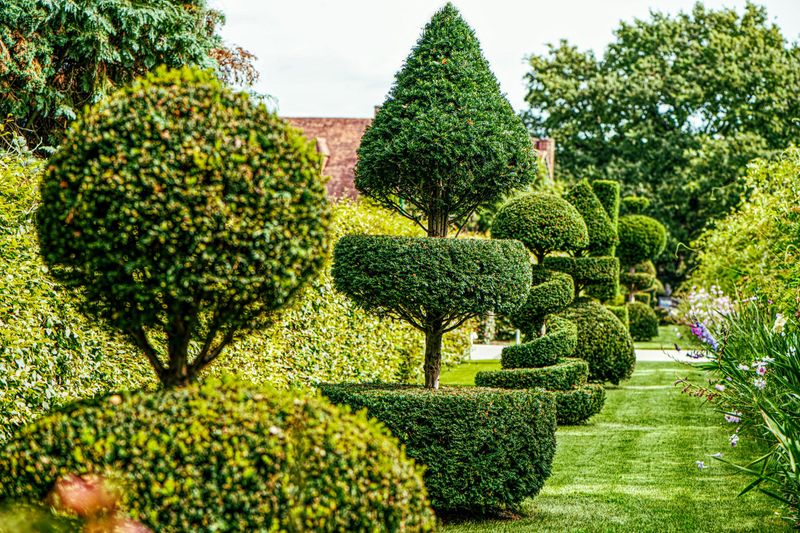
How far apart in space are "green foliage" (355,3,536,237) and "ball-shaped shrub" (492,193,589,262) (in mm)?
4691

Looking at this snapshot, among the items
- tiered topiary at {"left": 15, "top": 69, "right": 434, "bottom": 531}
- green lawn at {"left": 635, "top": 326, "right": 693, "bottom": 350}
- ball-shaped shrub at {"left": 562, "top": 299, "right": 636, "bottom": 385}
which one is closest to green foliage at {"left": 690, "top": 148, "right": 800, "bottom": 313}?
ball-shaped shrub at {"left": 562, "top": 299, "right": 636, "bottom": 385}

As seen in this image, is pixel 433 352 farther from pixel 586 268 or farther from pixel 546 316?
pixel 586 268

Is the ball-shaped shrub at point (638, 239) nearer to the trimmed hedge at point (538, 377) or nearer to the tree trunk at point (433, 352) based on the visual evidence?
the trimmed hedge at point (538, 377)

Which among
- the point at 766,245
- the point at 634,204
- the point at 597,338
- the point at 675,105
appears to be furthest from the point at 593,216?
the point at 675,105

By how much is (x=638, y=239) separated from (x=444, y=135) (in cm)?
2334

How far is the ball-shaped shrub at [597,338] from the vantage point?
52.3 ft

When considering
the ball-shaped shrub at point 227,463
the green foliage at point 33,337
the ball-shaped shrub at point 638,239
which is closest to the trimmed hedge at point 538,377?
the green foliage at point 33,337

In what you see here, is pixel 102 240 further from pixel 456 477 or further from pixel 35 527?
pixel 456 477

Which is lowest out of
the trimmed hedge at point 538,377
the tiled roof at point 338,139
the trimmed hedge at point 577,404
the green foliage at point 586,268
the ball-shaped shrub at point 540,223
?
the trimmed hedge at point 577,404

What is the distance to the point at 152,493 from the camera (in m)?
4.14

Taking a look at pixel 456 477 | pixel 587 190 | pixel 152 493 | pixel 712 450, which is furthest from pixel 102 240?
pixel 587 190

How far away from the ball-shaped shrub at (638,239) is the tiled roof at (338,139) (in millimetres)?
10062

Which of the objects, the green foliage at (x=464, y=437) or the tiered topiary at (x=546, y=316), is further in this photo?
the tiered topiary at (x=546, y=316)

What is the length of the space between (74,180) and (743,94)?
131 feet
